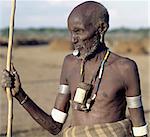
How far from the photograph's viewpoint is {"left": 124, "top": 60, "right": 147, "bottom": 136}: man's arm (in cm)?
306

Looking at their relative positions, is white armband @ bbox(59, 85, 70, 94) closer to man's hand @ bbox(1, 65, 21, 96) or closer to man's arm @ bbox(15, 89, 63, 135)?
man's arm @ bbox(15, 89, 63, 135)

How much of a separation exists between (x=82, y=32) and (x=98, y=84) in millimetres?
297

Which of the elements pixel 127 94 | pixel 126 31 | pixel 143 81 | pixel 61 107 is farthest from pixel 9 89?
pixel 126 31

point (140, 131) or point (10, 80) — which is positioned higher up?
point (10, 80)

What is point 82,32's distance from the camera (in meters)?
3.05

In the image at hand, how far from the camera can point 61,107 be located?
11.1 ft

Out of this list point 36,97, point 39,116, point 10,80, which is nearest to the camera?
point 10,80

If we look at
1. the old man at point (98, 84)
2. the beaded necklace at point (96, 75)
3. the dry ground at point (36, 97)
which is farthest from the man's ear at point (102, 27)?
the dry ground at point (36, 97)

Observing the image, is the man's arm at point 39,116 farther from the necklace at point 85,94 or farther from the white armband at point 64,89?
the necklace at point 85,94

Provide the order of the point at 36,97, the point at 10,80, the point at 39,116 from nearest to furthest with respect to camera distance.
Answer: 1. the point at 10,80
2. the point at 39,116
3. the point at 36,97

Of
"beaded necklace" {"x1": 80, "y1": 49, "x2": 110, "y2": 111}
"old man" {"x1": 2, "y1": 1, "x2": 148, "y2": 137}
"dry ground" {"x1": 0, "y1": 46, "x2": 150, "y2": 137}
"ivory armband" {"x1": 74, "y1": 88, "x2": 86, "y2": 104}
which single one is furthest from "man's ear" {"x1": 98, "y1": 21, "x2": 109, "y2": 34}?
"dry ground" {"x1": 0, "y1": 46, "x2": 150, "y2": 137}

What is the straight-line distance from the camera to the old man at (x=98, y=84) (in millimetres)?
3037

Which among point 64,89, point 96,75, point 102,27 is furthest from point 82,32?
point 64,89

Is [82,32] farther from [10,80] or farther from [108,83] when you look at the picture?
[10,80]
